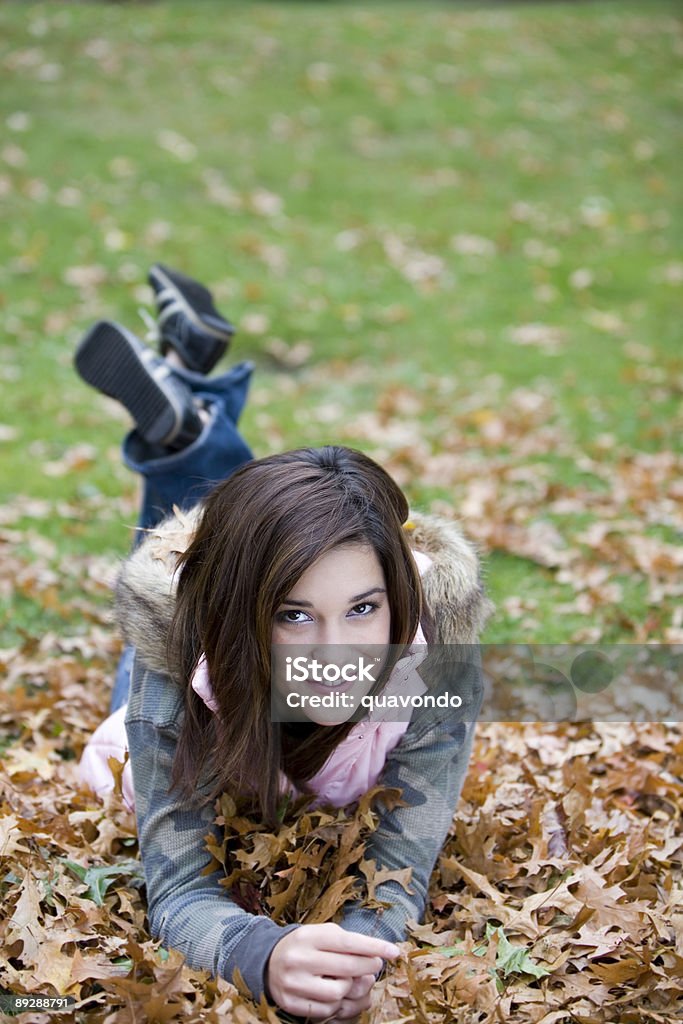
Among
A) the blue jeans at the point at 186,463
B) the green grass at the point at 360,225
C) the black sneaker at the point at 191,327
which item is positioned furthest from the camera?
the green grass at the point at 360,225

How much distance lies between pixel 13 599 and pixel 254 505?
8.33 feet

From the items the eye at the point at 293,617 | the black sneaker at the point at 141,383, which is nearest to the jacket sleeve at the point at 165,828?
the eye at the point at 293,617

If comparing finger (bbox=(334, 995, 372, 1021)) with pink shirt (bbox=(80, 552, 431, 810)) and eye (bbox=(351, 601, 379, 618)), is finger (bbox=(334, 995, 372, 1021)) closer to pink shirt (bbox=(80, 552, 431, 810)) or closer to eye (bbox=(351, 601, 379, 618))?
pink shirt (bbox=(80, 552, 431, 810))

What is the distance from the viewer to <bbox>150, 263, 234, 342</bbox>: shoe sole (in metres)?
4.16

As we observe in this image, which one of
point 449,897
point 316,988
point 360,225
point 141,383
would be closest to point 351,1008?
point 316,988

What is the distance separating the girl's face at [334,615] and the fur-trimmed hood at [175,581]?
0.21 m

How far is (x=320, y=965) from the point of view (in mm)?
1987

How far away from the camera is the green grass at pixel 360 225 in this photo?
618 cm

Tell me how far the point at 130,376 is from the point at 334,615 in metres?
2.02

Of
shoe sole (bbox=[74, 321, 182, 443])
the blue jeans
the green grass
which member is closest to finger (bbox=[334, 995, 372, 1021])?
the blue jeans

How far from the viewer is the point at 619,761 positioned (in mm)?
3189

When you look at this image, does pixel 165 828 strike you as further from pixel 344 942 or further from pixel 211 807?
pixel 344 942

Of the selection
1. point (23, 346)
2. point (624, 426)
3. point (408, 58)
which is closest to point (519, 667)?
point (624, 426)

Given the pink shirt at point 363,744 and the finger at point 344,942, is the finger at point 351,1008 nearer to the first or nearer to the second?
the finger at point 344,942
